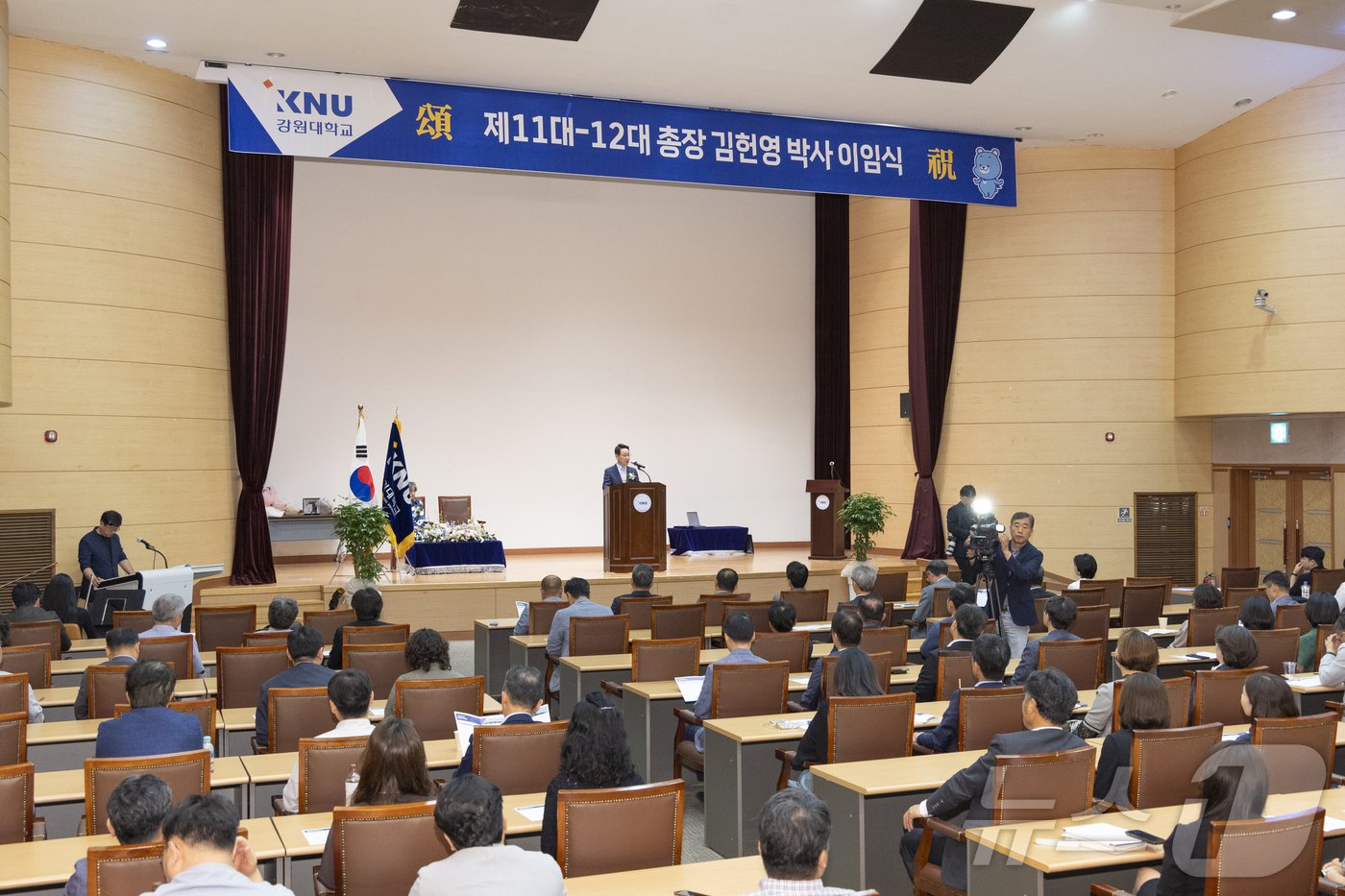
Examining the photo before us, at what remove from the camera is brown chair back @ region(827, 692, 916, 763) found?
4.97 m

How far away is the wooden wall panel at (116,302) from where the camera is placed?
34.9 ft

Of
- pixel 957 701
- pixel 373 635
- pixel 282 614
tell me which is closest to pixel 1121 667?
pixel 957 701

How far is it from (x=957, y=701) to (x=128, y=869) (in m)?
3.35

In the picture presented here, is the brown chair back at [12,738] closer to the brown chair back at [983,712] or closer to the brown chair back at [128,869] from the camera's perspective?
the brown chair back at [128,869]

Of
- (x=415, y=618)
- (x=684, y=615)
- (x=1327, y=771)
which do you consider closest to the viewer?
(x=1327, y=771)

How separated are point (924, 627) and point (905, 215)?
8291 mm

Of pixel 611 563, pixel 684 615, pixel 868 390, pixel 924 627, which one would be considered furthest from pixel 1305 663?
pixel 868 390

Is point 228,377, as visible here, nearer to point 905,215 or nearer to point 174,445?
point 174,445

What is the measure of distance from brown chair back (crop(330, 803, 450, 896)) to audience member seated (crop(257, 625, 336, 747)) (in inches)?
80.7

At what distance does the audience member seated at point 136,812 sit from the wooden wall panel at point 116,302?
8458mm

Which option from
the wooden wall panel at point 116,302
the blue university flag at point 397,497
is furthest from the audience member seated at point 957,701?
the wooden wall panel at point 116,302

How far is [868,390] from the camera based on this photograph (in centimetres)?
1634

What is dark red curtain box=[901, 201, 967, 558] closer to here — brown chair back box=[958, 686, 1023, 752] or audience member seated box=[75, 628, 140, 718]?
brown chair back box=[958, 686, 1023, 752]

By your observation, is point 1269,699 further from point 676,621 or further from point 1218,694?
point 676,621
